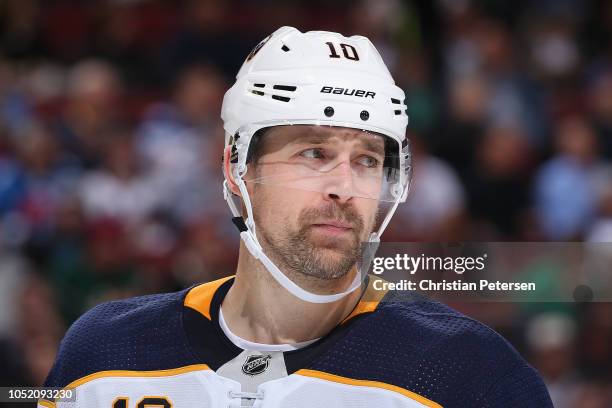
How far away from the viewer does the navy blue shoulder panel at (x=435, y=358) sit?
2131 mm

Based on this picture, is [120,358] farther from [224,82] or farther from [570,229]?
[224,82]

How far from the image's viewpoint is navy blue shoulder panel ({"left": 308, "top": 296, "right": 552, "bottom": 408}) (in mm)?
2131

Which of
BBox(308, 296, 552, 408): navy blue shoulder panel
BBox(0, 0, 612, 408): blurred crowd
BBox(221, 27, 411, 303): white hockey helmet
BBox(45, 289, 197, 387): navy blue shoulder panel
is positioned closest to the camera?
BBox(308, 296, 552, 408): navy blue shoulder panel

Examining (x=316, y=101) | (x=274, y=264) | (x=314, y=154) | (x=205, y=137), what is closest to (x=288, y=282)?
(x=274, y=264)

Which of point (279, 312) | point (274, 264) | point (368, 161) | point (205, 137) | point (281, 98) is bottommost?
point (205, 137)

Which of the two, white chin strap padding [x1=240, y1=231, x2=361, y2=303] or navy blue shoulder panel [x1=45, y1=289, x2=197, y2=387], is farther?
navy blue shoulder panel [x1=45, y1=289, x2=197, y2=387]

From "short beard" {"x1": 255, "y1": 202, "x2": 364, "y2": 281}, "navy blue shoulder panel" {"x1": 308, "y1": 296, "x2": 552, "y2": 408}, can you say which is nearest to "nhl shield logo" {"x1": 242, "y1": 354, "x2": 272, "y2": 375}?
"navy blue shoulder panel" {"x1": 308, "y1": 296, "x2": 552, "y2": 408}

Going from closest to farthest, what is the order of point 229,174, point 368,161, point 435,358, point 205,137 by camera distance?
point 435,358
point 368,161
point 229,174
point 205,137

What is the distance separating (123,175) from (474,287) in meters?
3.53

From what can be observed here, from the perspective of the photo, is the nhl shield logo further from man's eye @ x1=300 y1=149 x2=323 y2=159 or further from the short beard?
man's eye @ x1=300 y1=149 x2=323 y2=159

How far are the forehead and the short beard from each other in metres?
0.14

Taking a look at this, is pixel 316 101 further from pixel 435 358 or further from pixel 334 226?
pixel 435 358

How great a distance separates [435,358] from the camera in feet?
7.22

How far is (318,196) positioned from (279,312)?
0.29 metres
